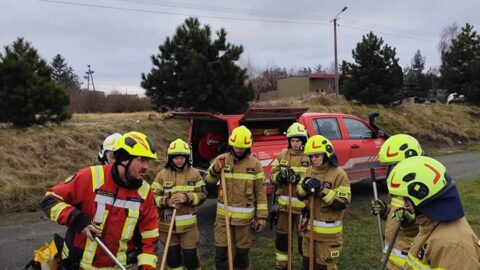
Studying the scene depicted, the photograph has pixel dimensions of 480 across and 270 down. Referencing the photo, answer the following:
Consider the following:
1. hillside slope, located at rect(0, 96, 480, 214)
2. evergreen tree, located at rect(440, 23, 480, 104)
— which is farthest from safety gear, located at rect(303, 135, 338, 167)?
evergreen tree, located at rect(440, 23, 480, 104)

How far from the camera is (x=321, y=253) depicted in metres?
4.80

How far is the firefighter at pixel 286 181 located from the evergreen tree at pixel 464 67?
27.3m

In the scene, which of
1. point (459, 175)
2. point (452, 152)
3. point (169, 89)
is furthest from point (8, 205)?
point (452, 152)

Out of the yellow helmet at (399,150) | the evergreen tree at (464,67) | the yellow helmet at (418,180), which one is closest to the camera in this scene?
the yellow helmet at (418,180)

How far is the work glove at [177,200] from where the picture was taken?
4840mm

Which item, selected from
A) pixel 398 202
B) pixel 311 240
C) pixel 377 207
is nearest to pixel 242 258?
pixel 311 240

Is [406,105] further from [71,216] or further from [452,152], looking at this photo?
[71,216]

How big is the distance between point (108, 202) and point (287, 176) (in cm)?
278

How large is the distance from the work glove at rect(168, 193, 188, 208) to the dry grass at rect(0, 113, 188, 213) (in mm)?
5526

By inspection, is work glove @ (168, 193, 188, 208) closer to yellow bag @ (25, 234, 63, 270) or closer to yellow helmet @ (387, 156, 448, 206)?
yellow bag @ (25, 234, 63, 270)

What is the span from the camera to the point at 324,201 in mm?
4730

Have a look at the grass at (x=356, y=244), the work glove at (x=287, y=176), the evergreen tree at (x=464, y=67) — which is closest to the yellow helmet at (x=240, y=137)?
the work glove at (x=287, y=176)

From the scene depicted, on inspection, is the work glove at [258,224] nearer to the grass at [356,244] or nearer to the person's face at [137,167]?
the grass at [356,244]

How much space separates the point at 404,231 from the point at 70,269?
277 cm
